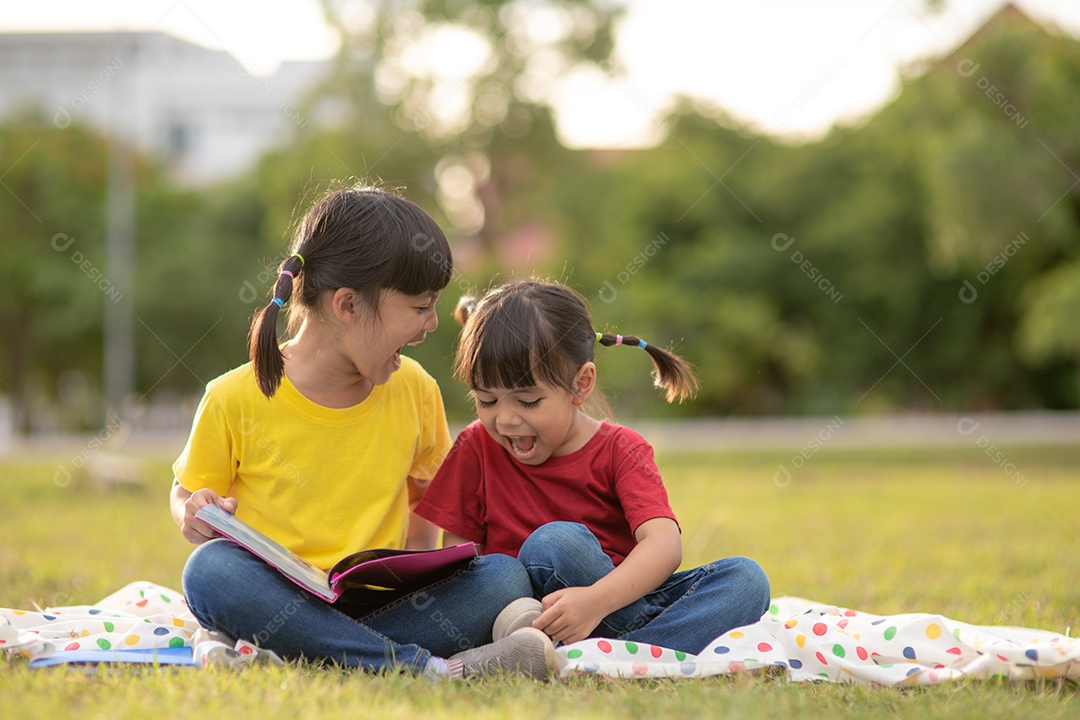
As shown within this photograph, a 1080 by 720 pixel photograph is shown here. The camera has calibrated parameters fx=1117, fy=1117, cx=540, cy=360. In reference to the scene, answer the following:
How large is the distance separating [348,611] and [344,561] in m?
0.26

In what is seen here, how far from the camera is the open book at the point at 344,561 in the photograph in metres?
2.59

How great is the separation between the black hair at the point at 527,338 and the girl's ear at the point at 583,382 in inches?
0.6

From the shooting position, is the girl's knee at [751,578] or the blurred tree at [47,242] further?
the blurred tree at [47,242]

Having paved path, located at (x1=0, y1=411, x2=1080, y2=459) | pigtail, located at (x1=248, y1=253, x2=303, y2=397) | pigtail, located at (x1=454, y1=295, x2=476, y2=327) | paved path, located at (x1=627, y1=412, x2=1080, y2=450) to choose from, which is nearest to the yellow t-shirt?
pigtail, located at (x1=248, y1=253, x2=303, y2=397)

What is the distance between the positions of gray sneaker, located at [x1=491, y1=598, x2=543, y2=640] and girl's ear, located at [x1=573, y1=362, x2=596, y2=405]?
57 cm

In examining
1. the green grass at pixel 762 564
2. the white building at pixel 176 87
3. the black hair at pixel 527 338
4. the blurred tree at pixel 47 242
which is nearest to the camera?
the green grass at pixel 762 564

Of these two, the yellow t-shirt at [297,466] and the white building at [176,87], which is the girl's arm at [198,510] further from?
the white building at [176,87]

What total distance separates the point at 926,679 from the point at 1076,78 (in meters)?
11.7

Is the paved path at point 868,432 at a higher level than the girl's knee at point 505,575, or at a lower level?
lower

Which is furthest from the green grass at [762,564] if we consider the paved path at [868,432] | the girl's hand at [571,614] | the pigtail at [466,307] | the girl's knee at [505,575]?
the paved path at [868,432]

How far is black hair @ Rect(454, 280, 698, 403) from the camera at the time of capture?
290 cm

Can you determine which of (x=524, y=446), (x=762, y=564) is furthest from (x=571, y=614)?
(x=762, y=564)

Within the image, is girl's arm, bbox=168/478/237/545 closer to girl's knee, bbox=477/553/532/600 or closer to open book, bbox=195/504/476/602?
open book, bbox=195/504/476/602

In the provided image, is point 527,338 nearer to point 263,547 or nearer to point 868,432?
point 263,547
